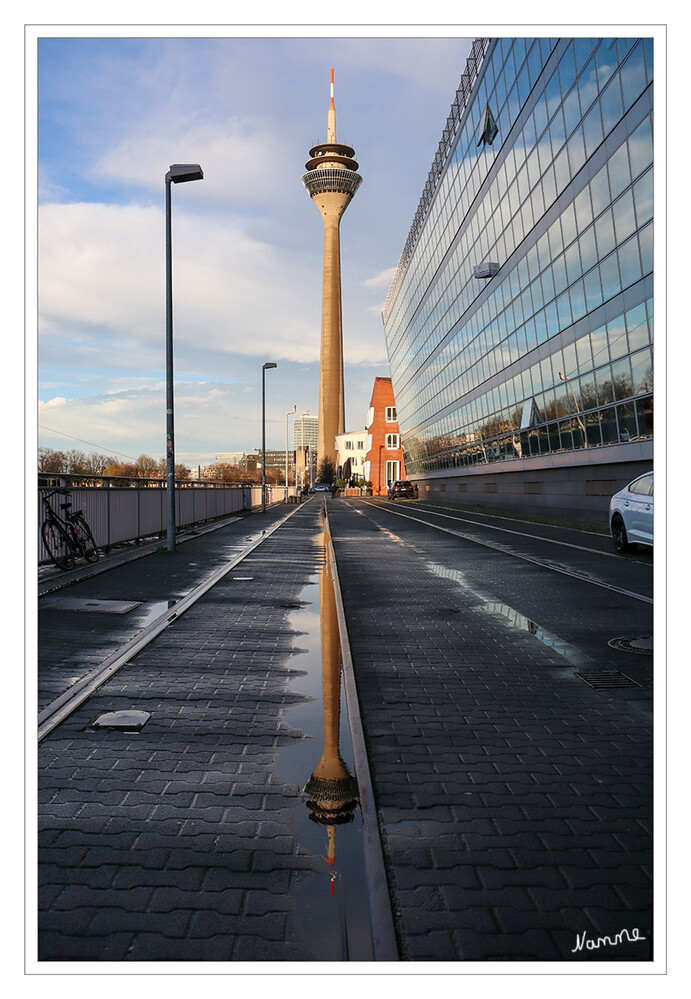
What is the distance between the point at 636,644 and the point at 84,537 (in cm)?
1058

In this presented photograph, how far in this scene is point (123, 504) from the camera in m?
18.3

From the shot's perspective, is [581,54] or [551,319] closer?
[581,54]

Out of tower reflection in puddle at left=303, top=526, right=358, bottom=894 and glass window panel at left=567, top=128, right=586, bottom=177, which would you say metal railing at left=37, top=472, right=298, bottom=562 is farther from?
glass window panel at left=567, top=128, right=586, bottom=177

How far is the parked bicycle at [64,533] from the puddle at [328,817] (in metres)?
7.24

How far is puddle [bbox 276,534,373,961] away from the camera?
2.73 meters

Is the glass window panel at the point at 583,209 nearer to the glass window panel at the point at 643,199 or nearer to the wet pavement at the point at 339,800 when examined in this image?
the glass window panel at the point at 643,199

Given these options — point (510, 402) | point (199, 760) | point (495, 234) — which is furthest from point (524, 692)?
point (495, 234)

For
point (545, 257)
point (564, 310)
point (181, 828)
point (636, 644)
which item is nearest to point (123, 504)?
point (636, 644)

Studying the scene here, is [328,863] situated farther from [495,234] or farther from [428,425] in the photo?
[428,425]

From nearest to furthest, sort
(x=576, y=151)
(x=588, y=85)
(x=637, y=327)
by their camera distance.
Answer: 1. (x=637, y=327)
2. (x=588, y=85)
3. (x=576, y=151)

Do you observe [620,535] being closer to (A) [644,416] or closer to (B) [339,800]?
(A) [644,416]

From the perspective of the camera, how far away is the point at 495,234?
144 feet
